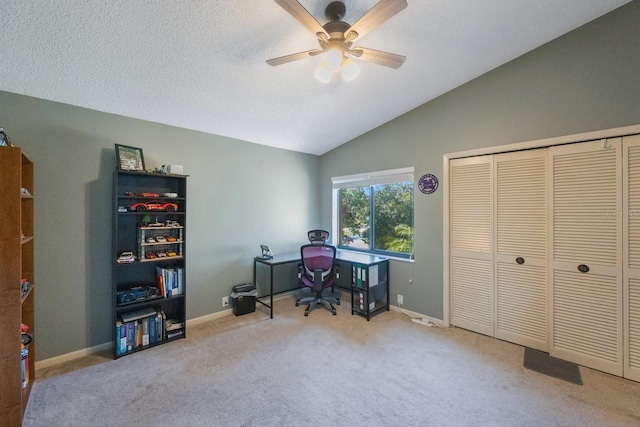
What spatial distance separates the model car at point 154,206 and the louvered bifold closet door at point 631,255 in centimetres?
423

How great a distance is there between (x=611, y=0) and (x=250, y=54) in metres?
2.94

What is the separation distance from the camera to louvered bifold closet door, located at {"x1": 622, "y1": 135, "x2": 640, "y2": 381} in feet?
7.16

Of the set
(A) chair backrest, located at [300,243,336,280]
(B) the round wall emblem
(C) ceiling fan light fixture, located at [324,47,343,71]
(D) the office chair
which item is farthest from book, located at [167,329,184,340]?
(B) the round wall emblem

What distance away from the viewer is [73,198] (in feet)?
8.30

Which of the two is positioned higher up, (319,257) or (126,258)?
(126,258)

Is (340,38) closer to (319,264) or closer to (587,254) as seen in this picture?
(319,264)

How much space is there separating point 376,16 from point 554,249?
2.62m

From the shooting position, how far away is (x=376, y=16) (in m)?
1.56

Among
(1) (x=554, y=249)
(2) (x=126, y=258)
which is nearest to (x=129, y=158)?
(2) (x=126, y=258)

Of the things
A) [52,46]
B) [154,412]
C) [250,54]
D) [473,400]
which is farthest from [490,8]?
[154,412]

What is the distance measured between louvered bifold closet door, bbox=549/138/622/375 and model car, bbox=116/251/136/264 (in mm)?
4117

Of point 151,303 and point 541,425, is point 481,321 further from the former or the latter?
point 151,303

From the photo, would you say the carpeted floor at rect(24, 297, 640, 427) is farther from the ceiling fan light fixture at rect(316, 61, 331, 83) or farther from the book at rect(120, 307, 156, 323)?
the ceiling fan light fixture at rect(316, 61, 331, 83)

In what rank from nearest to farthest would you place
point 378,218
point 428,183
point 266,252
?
point 428,183 → point 266,252 → point 378,218
